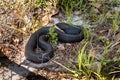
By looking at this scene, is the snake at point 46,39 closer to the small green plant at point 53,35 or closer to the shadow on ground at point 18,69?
the small green plant at point 53,35

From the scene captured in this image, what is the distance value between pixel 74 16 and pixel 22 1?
0.84 meters

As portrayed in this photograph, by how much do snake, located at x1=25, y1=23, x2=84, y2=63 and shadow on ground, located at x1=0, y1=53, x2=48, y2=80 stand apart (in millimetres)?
177

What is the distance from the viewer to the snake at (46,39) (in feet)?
13.3

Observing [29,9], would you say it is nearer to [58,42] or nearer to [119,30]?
[58,42]

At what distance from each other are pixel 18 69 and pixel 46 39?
0.63 m

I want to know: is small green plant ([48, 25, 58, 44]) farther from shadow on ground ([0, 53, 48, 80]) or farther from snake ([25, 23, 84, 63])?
shadow on ground ([0, 53, 48, 80])

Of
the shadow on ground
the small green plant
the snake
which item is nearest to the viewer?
the shadow on ground

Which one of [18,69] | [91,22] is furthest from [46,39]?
[91,22]

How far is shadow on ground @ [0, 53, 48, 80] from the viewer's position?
3.90 meters

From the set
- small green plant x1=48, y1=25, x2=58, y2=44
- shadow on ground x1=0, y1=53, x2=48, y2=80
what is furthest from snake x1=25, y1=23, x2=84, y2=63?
shadow on ground x1=0, y1=53, x2=48, y2=80

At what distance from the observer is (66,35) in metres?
4.38

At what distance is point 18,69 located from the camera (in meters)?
4.01

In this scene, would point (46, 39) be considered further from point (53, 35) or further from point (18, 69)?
point (18, 69)

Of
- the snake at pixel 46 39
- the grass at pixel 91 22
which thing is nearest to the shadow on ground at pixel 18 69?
the snake at pixel 46 39
